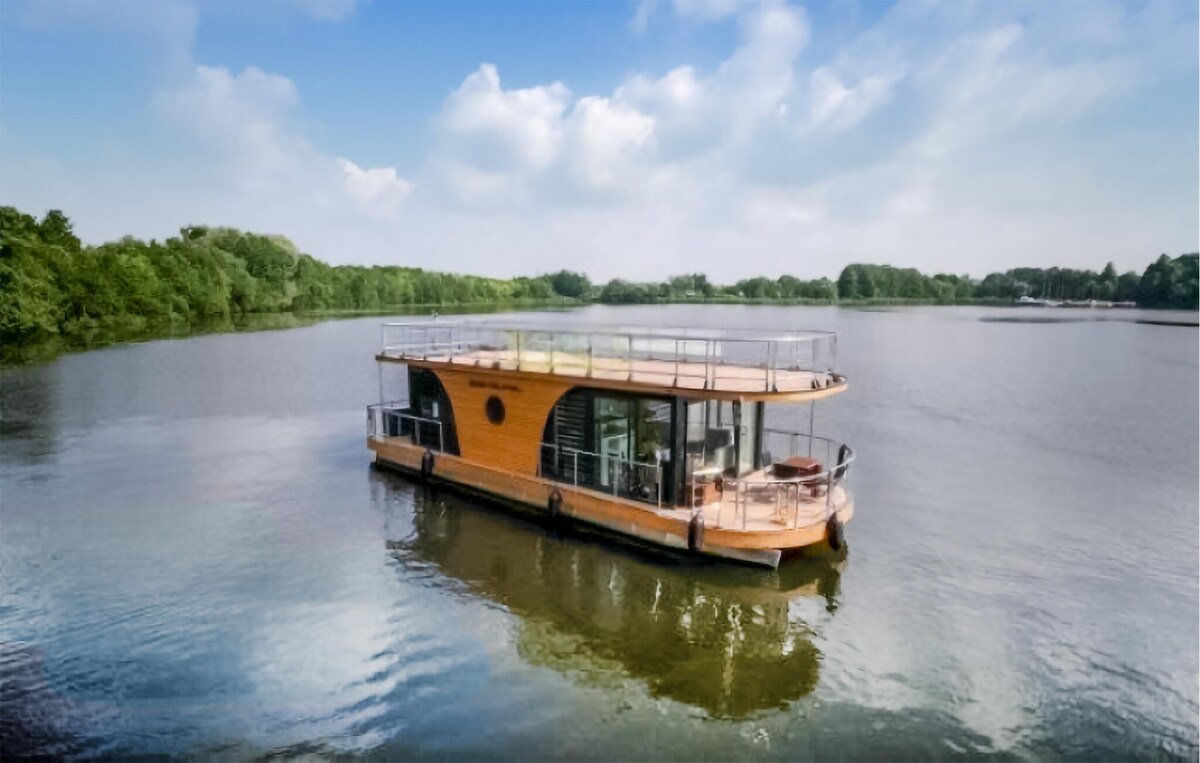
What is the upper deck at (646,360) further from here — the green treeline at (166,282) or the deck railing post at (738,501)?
the green treeline at (166,282)

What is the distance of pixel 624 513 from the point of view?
1592cm

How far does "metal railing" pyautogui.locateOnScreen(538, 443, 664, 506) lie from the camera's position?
15.9m

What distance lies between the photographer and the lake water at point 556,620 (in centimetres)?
1011

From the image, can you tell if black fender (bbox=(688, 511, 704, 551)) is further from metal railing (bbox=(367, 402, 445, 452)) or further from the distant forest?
the distant forest

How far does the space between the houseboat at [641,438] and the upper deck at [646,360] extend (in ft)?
0.18

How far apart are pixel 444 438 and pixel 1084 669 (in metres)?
15.4

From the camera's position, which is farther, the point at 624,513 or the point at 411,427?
the point at 411,427

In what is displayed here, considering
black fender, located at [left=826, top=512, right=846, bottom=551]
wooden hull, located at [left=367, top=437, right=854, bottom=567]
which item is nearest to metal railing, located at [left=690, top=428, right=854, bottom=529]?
black fender, located at [left=826, top=512, right=846, bottom=551]

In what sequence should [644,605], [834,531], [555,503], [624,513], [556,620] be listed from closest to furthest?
[556,620] → [644,605] → [834,531] → [624,513] → [555,503]

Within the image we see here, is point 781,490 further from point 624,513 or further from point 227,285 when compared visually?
point 227,285

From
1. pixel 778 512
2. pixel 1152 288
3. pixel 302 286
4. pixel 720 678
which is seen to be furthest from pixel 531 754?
pixel 1152 288

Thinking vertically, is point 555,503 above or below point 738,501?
below

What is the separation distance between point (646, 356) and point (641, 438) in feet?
15.2

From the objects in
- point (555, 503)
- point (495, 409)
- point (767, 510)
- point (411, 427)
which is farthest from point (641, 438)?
point (411, 427)
